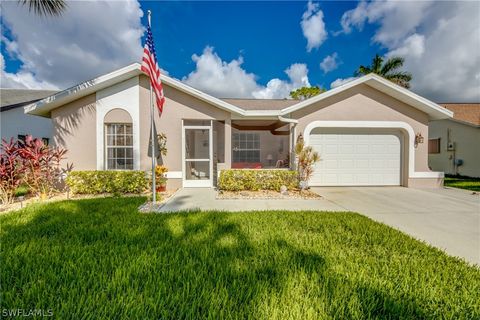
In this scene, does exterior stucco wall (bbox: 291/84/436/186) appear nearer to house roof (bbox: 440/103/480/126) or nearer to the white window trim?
the white window trim

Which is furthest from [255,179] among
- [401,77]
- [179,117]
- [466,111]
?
[401,77]

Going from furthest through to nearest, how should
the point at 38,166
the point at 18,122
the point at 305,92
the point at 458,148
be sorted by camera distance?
1. the point at 305,92
2. the point at 458,148
3. the point at 18,122
4. the point at 38,166

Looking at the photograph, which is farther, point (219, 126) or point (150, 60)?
point (219, 126)

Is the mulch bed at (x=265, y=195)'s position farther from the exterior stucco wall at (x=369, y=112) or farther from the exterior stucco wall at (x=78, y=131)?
the exterior stucco wall at (x=78, y=131)

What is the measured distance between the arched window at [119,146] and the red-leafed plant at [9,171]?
105 inches

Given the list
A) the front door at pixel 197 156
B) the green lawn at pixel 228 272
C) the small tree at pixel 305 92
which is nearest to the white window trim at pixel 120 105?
the front door at pixel 197 156

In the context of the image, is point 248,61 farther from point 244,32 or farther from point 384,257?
point 384,257

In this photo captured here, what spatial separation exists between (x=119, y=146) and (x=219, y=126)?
4.54m

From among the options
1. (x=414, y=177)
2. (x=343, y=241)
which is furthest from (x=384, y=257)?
(x=414, y=177)

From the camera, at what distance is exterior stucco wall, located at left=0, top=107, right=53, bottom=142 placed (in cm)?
1230

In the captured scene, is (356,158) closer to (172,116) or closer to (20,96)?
(172,116)

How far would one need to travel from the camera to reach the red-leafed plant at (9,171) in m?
6.66

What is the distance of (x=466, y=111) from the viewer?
16.8 m

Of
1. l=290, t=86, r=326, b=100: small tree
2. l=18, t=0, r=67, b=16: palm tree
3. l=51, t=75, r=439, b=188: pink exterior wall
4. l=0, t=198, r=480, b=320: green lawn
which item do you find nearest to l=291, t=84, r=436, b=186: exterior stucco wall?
l=51, t=75, r=439, b=188: pink exterior wall
